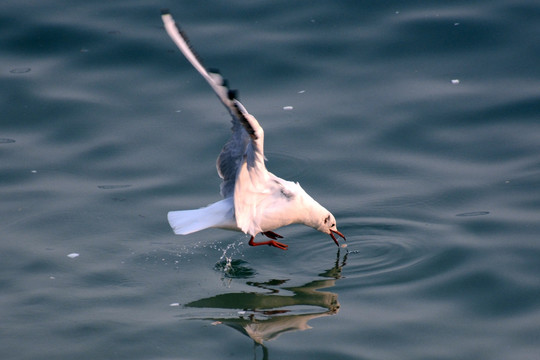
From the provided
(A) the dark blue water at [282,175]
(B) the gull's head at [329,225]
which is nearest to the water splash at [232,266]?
(A) the dark blue water at [282,175]

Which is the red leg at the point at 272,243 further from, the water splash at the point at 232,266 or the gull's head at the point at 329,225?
the gull's head at the point at 329,225

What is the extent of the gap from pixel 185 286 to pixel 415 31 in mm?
5537

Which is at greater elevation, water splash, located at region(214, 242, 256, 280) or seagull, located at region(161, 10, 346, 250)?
seagull, located at region(161, 10, 346, 250)

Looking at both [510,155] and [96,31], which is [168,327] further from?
[96,31]

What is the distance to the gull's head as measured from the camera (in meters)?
7.01

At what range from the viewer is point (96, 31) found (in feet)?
36.2

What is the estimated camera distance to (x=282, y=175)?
8.45m

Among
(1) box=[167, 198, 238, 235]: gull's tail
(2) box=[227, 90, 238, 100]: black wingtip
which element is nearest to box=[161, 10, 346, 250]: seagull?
(1) box=[167, 198, 238, 235]: gull's tail

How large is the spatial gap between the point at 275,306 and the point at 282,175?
7.76 ft

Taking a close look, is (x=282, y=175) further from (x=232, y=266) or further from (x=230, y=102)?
(x=230, y=102)

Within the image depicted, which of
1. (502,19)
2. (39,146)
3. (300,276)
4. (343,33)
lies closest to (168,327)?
(300,276)

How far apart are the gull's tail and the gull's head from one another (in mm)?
781

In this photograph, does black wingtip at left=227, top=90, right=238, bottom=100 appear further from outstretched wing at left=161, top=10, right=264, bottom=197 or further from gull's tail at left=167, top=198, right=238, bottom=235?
gull's tail at left=167, top=198, right=238, bottom=235

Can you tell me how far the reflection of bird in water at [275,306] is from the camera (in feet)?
19.8
